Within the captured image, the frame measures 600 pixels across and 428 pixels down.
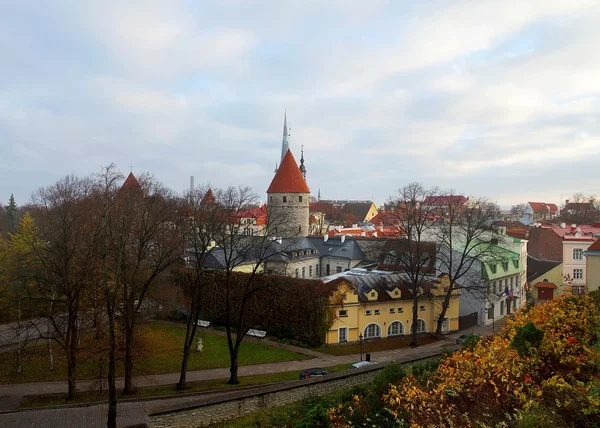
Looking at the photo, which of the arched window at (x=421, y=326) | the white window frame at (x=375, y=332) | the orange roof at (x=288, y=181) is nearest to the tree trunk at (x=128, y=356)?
the white window frame at (x=375, y=332)

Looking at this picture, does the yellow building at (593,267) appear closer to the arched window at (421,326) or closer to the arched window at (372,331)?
the arched window at (421,326)

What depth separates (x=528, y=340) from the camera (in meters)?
8.02

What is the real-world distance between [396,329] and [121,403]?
721 inches

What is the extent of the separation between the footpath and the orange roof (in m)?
28.6

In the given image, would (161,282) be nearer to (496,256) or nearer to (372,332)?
(372,332)

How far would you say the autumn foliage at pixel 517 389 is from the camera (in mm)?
5621

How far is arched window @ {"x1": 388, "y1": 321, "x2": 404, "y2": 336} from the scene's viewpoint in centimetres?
2911

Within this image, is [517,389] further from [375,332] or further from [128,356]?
[375,332]

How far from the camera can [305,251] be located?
148 ft

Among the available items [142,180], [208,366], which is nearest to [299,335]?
[208,366]

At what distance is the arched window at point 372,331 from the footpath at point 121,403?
2.22 meters

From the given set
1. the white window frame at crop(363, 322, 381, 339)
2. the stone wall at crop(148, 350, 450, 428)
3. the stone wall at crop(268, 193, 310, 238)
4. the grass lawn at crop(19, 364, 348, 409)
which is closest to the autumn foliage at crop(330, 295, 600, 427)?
the stone wall at crop(148, 350, 450, 428)

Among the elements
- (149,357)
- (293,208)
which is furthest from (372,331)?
(293,208)

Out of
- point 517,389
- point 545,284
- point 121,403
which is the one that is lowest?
point 121,403
